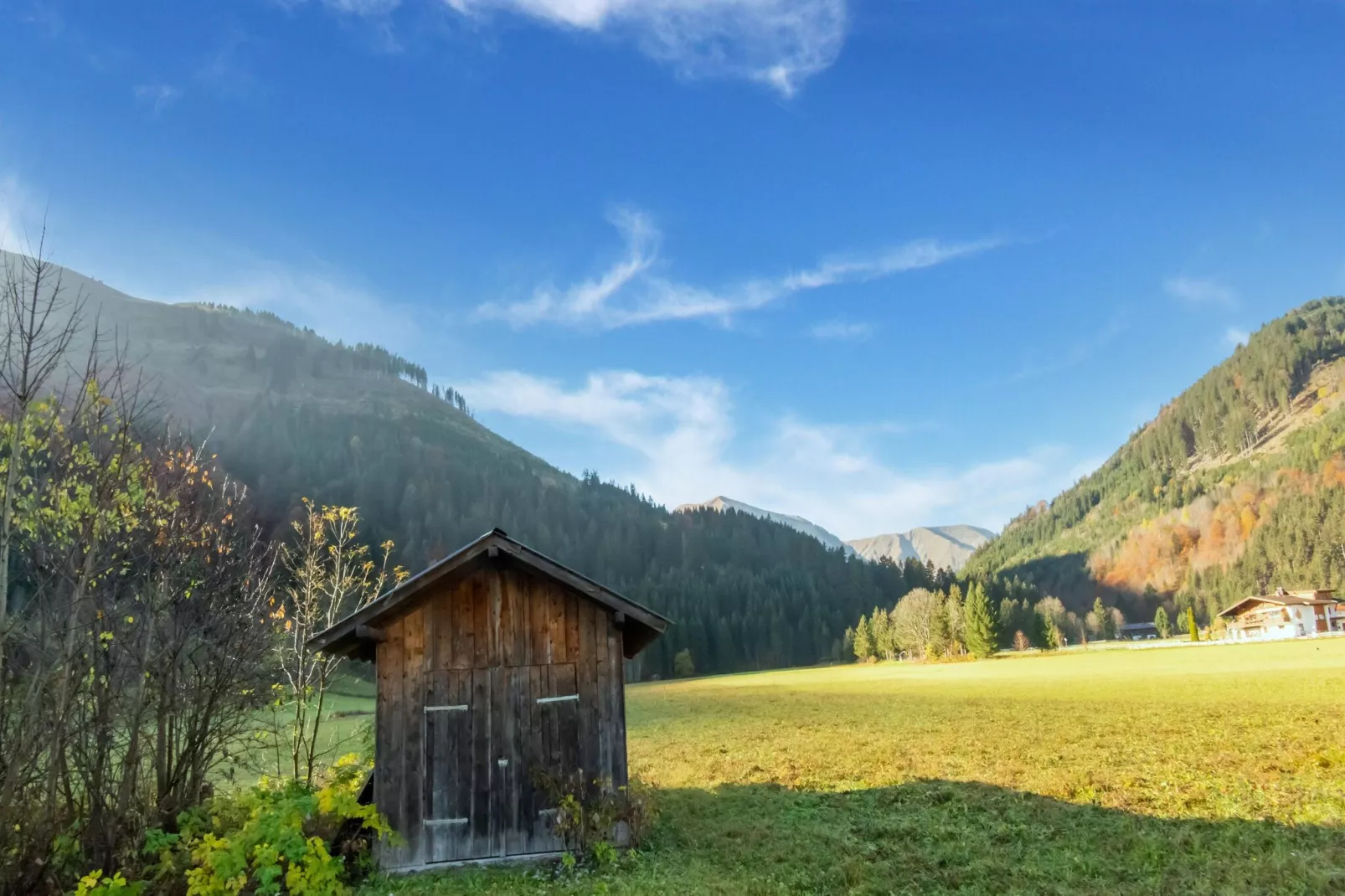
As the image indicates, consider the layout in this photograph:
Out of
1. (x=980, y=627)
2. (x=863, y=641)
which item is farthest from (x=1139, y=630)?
(x=980, y=627)

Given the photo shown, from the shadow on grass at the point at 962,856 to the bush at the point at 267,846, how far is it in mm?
1274

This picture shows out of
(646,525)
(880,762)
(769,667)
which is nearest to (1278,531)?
(769,667)

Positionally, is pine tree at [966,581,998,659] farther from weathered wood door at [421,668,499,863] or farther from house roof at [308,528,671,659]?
weathered wood door at [421,668,499,863]

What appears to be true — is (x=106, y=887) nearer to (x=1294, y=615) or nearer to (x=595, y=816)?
(x=595, y=816)

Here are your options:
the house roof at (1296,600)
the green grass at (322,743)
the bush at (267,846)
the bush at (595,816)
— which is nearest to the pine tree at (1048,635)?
the house roof at (1296,600)

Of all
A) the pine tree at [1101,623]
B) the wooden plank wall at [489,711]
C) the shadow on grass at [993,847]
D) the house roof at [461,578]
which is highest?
the house roof at [461,578]

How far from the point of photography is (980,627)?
297ft

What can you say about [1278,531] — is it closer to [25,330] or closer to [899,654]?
[899,654]

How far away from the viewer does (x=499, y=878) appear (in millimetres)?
11203

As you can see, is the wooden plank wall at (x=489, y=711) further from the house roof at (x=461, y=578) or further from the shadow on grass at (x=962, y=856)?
the shadow on grass at (x=962, y=856)

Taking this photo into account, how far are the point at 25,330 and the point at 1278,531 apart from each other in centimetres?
22665

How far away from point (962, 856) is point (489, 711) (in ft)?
26.3

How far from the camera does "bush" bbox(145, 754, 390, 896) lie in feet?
30.4

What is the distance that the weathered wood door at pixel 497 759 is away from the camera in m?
12.0
